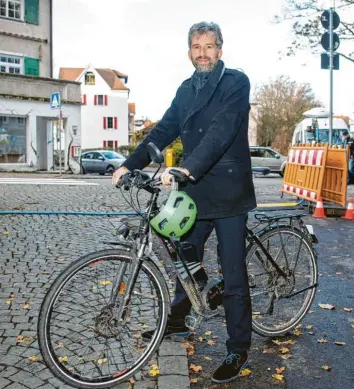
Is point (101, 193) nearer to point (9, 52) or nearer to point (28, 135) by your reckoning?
point (28, 135)

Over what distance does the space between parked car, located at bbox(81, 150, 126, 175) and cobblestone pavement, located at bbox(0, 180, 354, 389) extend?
20.1 metres

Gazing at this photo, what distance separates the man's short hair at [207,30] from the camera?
3.30 metres

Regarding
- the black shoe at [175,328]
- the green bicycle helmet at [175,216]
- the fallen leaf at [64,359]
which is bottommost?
the black shoe at [175,328]

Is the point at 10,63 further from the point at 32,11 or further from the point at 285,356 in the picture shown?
the point at 285,356

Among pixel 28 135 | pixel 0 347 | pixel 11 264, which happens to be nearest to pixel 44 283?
pixel 11 264

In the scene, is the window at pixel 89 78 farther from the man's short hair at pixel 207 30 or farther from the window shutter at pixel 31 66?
the man's short hair at pixel 207 30

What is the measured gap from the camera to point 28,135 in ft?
88.8

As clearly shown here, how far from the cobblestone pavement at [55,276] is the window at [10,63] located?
68.3ft

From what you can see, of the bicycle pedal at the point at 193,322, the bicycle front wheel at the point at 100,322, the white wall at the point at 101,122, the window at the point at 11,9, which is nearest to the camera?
the bicycle front wheel at the point at 100,322

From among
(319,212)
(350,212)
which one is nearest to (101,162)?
(319,212)

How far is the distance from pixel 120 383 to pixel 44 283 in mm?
2272

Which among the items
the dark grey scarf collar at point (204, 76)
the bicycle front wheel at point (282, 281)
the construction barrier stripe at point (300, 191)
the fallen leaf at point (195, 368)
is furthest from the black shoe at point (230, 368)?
the construction barrier stripe at point (300, 191)

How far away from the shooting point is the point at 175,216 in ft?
9.89

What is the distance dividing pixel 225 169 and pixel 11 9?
91.8ft
